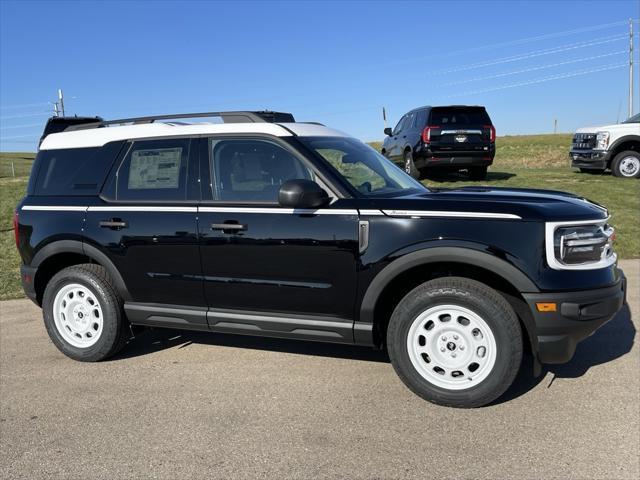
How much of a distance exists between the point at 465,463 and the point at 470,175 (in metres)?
13.0

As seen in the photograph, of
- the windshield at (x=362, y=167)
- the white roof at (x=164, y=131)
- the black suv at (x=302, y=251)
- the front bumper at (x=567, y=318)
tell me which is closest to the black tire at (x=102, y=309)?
the black suv at (x=302, y=251)

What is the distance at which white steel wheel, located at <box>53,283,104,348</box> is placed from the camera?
4879mm

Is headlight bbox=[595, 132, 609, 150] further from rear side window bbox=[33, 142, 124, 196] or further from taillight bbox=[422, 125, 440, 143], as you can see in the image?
rear side window bbox=[33, 142, 124, 196]

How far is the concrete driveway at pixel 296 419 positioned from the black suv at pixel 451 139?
9.06 m

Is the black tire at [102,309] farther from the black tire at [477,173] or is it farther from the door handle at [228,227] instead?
the black tire at [477,173]

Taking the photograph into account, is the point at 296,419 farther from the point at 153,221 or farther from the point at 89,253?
the point at 89,253

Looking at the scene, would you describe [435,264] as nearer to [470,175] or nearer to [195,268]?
[195,268]

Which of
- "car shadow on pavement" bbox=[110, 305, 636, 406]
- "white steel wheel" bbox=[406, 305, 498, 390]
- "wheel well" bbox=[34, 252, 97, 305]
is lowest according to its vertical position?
"car shadow on pavement" bbox=[110, 305, 636, 406]

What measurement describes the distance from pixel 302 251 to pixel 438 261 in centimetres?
94

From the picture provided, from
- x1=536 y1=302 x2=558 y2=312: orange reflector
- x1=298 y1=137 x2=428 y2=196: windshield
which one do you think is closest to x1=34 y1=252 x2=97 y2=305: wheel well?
x1=298 y1=137 x2=428 y2=196: windshield

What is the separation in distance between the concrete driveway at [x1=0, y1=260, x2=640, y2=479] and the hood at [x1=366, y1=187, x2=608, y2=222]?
49.5 inches

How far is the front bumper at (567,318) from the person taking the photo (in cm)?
355

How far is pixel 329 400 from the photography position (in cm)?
394

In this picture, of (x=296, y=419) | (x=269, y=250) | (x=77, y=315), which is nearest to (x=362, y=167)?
(x=269, y=250)
